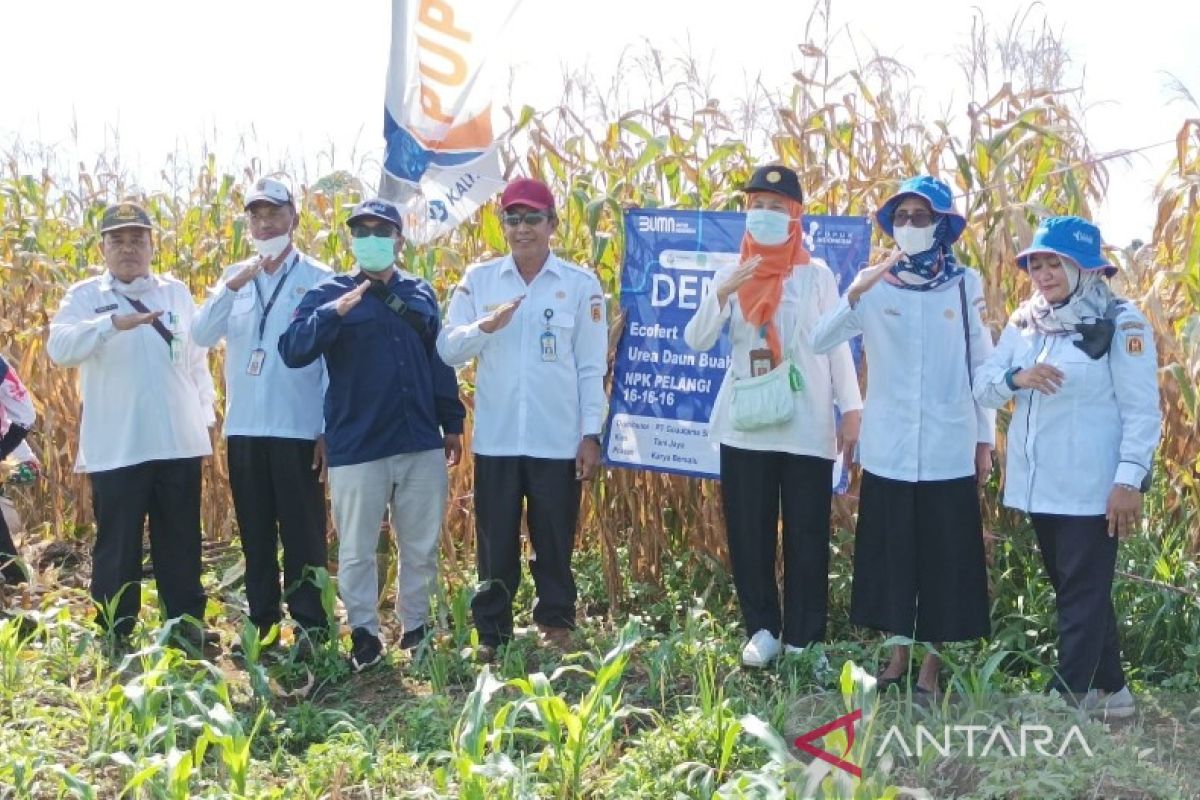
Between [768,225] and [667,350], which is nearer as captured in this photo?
[768,225]

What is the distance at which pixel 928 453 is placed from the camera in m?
4.76

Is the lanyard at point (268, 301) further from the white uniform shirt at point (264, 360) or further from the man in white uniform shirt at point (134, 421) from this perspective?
the man in white uniform shirt at point (134, 421)

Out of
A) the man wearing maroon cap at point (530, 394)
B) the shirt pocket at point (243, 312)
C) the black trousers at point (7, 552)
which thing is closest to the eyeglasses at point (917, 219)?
the man wearing maroon cap at point (530, 394)

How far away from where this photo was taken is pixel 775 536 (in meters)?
5.26

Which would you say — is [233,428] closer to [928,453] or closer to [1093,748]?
[928,453]

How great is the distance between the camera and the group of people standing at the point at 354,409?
209 inches

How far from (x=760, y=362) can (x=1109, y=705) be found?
171 centimetres

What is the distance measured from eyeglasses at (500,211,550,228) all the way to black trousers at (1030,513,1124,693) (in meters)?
2.19

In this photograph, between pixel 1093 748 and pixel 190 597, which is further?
pixel 190 597

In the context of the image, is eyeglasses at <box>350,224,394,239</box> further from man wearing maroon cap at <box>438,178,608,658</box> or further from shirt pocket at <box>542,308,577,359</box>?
shirt pocket at <box>542,308,577,359</box>

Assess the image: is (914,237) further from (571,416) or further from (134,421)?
(134,421)

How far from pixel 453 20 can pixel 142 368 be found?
196cm

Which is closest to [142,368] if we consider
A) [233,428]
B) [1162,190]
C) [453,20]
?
[233,428]

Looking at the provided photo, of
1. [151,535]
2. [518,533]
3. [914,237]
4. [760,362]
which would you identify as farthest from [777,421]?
[151,535]
